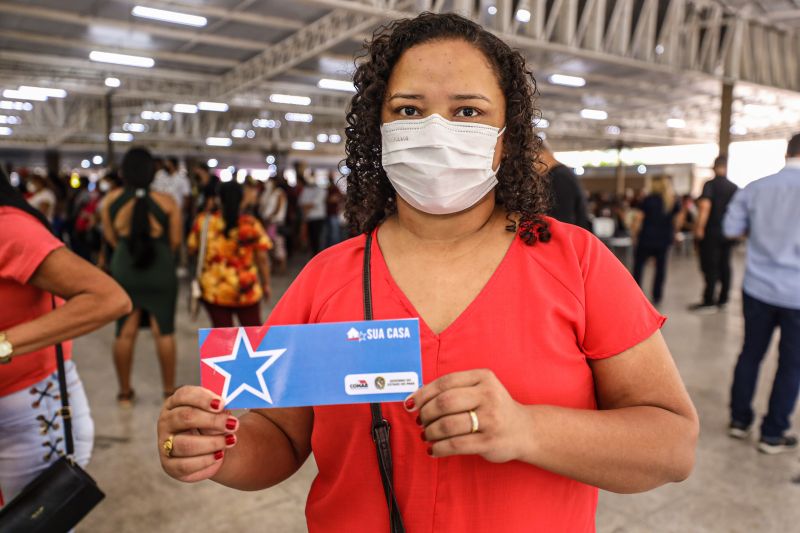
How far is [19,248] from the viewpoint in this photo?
151 cm

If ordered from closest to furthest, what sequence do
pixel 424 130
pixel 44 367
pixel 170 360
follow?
pixel 424 130 → pixel 44 367 → pixel 170 360

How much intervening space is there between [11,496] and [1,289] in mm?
631

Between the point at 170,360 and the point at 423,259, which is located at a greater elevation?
the point at 423,259

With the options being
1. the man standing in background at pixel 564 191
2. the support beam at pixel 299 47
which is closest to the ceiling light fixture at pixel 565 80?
the support beam at pixel 299 47

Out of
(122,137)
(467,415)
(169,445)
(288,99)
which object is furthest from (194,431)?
(122,137)

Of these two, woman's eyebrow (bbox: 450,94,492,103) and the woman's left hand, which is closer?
the woman's left hand

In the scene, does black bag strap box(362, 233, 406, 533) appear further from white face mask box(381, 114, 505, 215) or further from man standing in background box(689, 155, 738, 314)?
man standing in background box(689, 155, 738, 314)

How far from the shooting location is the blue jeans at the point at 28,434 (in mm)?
1621

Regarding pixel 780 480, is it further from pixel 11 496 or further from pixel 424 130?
pixel 11 496

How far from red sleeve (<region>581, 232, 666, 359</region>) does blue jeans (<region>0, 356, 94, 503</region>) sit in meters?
1.51

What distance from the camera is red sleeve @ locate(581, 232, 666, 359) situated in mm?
961

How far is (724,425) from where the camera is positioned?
3715 millimetres

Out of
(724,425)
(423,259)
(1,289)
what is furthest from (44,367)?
(724,425)

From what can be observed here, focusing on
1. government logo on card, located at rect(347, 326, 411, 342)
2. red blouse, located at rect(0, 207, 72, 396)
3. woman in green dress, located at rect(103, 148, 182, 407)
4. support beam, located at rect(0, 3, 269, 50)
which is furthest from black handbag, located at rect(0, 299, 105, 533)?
support beam, located at rect(0, 3, 269, 50)
